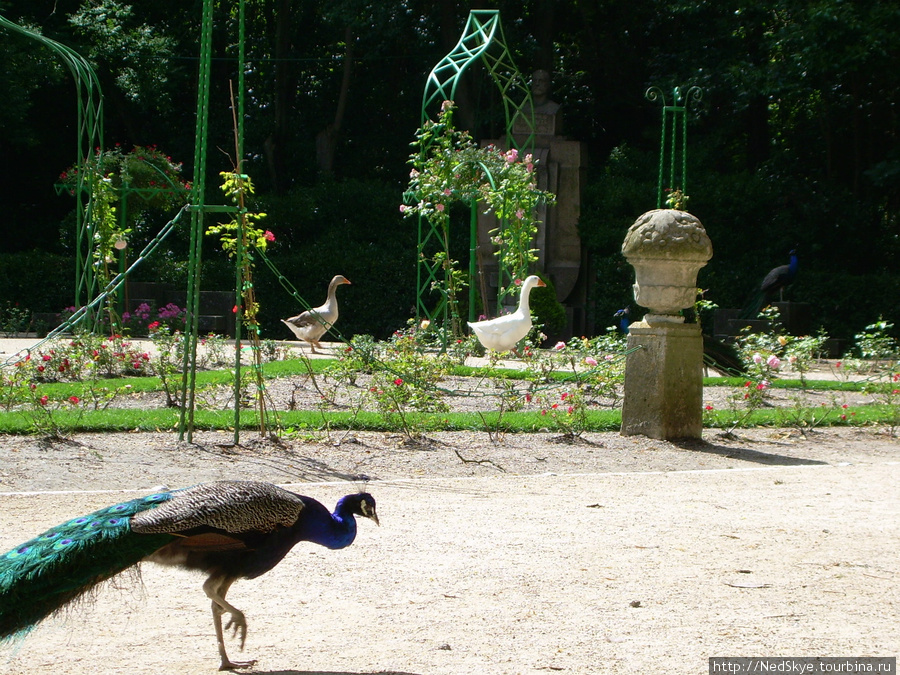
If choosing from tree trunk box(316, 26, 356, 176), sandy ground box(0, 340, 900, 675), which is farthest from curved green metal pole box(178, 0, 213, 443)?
tree trunk box(316, 26, 356, 176)

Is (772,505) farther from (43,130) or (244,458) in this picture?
(43,130)

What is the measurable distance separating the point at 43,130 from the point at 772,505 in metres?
22.2

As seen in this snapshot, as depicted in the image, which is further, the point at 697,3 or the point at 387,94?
the point at 387,94

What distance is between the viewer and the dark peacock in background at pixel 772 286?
55.9 feet

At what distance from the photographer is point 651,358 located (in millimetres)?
8195

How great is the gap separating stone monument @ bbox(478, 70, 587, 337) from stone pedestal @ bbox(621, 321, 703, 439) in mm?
11367

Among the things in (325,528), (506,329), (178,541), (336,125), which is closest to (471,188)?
(506,329)

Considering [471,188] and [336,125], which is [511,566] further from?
[336,125]

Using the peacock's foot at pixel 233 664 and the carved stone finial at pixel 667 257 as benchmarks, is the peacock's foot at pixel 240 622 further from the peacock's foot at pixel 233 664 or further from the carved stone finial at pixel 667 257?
the carved stone finial at pixel 667 257

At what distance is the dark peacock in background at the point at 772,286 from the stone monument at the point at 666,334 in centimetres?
942

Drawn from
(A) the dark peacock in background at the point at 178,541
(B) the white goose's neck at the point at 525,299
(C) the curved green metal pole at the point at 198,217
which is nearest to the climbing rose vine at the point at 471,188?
(B) the white goose's neck at the point at 525,299

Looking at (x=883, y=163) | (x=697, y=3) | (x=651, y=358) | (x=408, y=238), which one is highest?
(x=697, y=3)

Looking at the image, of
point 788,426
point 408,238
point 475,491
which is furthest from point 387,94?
point 475,491

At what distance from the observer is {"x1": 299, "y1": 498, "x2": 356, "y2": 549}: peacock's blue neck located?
144 inches
